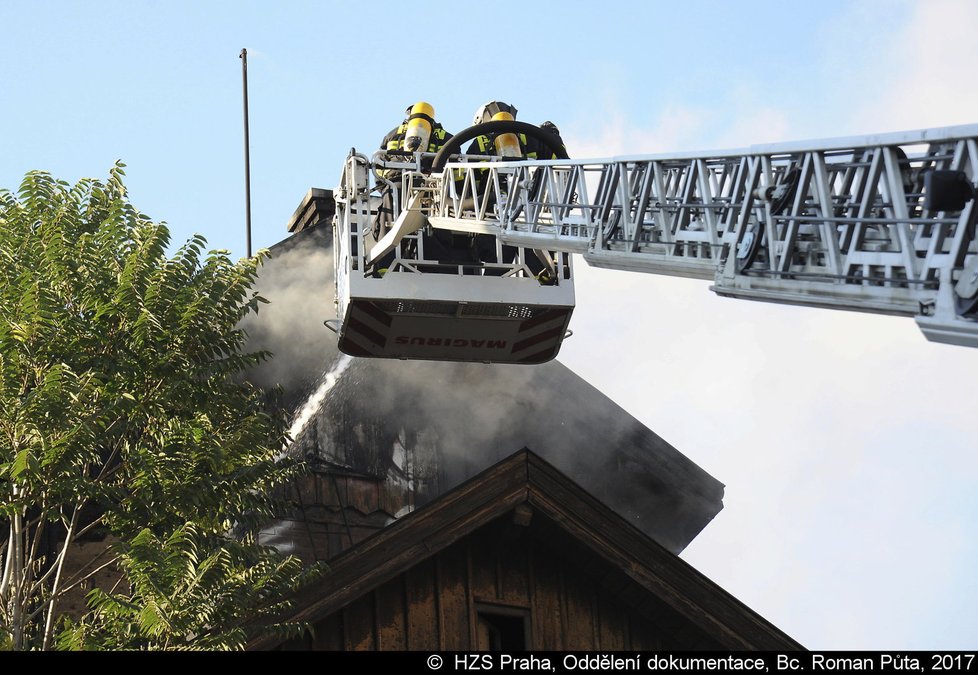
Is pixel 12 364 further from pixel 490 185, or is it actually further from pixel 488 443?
pixel 488 443

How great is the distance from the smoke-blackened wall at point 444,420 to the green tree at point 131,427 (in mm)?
8529

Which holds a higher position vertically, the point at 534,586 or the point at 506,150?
the point at 506,150

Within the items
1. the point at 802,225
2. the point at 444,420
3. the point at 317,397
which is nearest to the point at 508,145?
the point at 802,225

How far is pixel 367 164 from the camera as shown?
13805mm

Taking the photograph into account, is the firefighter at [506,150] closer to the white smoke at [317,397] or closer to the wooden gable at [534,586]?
the wooden gable at [534,586]

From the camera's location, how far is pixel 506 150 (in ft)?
42.4

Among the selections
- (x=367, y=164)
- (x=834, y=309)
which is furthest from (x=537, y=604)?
(x=834, y=309)

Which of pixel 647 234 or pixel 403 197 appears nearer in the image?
pixel 647 234

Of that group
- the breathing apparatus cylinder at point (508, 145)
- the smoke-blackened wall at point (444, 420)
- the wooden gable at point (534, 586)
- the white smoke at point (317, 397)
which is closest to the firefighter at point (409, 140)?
the breathing apparatus cylinder at point (508, 145)

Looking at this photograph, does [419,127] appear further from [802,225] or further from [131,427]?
[802,225]

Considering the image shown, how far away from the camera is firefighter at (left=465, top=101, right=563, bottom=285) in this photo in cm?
1293

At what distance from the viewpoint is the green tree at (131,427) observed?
10.5 m

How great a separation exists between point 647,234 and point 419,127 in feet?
13.6

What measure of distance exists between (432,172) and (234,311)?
2094 millimetres
